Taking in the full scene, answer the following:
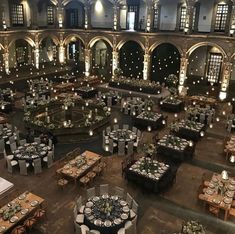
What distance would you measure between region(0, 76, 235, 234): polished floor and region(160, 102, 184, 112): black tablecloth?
232 inches

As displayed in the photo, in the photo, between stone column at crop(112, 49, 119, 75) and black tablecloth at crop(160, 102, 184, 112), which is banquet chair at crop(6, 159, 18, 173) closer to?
black tablecloth at crop(160, 102, 184, 112)

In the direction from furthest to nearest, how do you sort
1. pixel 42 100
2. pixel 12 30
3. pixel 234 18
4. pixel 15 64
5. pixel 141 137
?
pixel 15 64 < pixel 12 30 < pixel 234 18 < pixel 42 100 < pixel 141 137

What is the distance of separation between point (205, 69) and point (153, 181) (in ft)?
73.1

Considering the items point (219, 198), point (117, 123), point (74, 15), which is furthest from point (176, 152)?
point (74, 15)

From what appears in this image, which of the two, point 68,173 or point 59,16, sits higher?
point 59,16

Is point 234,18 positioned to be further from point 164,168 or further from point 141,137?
point 164,168

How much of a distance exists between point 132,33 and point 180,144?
1893 cm

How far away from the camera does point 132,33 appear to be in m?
31.2

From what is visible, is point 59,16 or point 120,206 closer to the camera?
point 120,206

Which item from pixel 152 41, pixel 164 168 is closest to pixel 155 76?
pixel 152 41

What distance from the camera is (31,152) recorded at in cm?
1455

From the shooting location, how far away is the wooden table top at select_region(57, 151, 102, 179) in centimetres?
1312

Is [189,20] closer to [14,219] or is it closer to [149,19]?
[149,19]

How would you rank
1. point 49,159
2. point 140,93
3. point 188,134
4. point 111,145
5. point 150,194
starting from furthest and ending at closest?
point 140,93, point 188,134, point 111,145, point 49,159, point 150,194
